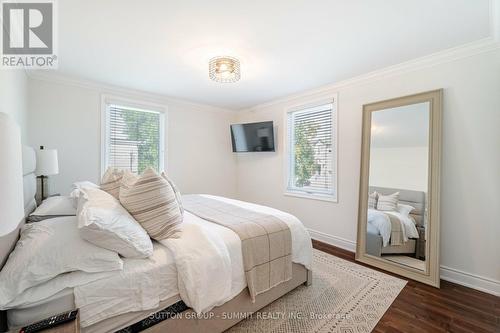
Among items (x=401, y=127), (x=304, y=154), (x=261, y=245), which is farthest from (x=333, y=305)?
(x=304, y=154)

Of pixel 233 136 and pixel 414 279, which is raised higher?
pixel 233 136

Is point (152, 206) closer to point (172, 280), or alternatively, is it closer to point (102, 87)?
point (172, 280)

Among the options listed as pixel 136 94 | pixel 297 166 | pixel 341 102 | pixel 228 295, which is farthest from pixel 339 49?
pixel 136 94

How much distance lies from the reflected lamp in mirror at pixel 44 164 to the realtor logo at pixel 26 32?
2.79 ft

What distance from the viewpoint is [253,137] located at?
422cm

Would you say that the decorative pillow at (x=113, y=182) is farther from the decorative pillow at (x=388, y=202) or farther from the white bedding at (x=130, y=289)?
the decorative pillow at (x=388, y=202)

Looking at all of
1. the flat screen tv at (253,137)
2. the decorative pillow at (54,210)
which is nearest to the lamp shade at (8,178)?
the decorative pillow at (54,210)

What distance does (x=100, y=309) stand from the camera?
111 centimetres

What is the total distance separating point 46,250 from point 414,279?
3127mm

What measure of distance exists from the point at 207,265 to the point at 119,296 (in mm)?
486

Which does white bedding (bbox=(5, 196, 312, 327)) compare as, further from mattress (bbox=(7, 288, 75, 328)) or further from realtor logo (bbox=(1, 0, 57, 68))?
realtor logo (bbox=(1, 0, 57, 68))

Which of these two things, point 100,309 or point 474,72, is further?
point 474,72

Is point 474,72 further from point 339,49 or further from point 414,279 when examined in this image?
point 414,279

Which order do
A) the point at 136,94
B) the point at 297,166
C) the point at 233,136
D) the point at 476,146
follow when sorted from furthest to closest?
1. the point at 233,136
2. the point at 297,166
3. the point at 136,94
4. the point at 476,146
